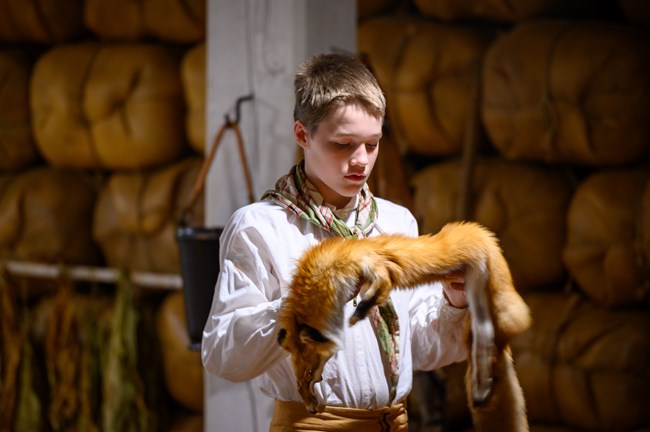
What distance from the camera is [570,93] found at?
9.74 ft

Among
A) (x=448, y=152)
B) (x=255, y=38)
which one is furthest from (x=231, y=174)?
(x=448, y=152)

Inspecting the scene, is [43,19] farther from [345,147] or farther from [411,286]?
[411,286]

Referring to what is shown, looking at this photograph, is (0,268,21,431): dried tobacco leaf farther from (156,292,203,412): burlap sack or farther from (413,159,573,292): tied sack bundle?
(413,159,573,292): tied sack bundle

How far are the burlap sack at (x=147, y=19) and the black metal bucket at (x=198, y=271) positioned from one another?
1.57m

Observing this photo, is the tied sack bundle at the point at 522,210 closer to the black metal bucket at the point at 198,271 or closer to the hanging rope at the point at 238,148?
the hanging rope at the point at 238,148

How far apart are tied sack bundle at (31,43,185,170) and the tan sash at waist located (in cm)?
244

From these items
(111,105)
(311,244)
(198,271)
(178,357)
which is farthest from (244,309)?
(111,105)

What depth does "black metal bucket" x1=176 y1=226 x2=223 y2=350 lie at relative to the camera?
2418 mm

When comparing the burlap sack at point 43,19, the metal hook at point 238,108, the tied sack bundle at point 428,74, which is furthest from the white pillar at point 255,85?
the burlap sack at point 43,19

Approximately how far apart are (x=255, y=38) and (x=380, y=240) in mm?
1392

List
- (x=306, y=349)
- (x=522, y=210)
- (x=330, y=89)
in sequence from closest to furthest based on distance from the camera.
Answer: (x=306, y=349)
(x=330, y=89)
(x=522, y=210)

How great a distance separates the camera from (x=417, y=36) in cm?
332

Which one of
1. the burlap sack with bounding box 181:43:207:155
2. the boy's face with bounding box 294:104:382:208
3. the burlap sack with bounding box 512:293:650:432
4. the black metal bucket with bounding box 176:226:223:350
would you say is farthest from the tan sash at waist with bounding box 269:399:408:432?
the burlap sack with bounding box 181:43:207:155

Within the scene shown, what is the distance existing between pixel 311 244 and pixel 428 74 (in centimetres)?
184
